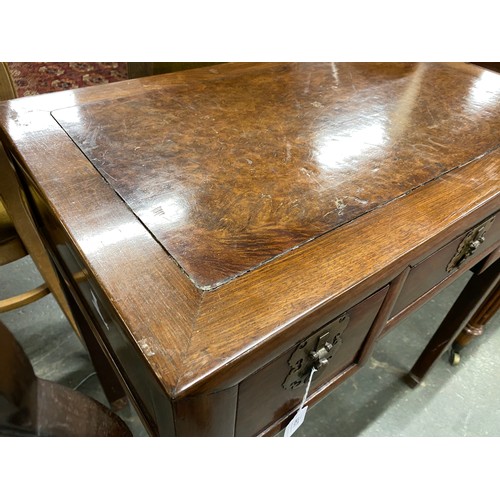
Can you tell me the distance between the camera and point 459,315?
1025 mm

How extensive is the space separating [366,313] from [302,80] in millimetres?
560

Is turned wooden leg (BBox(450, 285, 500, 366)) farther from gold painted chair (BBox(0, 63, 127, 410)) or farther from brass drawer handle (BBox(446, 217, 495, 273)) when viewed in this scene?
gold painted chair (BBox(0, 63, 127, 410))

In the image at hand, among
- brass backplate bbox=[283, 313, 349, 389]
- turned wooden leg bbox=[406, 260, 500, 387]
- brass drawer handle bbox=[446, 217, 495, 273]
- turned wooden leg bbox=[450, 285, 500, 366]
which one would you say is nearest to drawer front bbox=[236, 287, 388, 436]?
brass backplate bbox=[283, 313, 349, 389]

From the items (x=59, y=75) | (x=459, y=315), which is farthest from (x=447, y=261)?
(x=59, y=75)

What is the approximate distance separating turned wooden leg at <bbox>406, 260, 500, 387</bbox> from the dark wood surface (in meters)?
0.26

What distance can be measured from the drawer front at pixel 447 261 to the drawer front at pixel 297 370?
0.11 metres

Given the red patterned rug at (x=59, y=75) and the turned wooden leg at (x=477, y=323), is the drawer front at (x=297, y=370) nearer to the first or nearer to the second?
the turned wooden leg at (x=477, y=323)

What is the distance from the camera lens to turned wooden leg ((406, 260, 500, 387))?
0.97 m

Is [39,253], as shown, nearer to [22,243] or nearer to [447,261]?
[22,243]

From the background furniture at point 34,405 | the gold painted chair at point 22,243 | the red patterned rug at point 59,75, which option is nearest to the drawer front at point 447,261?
the background furniture at point 34,405

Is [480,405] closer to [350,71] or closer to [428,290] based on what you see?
[428,290]

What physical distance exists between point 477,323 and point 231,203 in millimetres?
1075

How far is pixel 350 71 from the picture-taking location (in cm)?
89

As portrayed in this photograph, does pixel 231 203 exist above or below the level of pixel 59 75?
above
